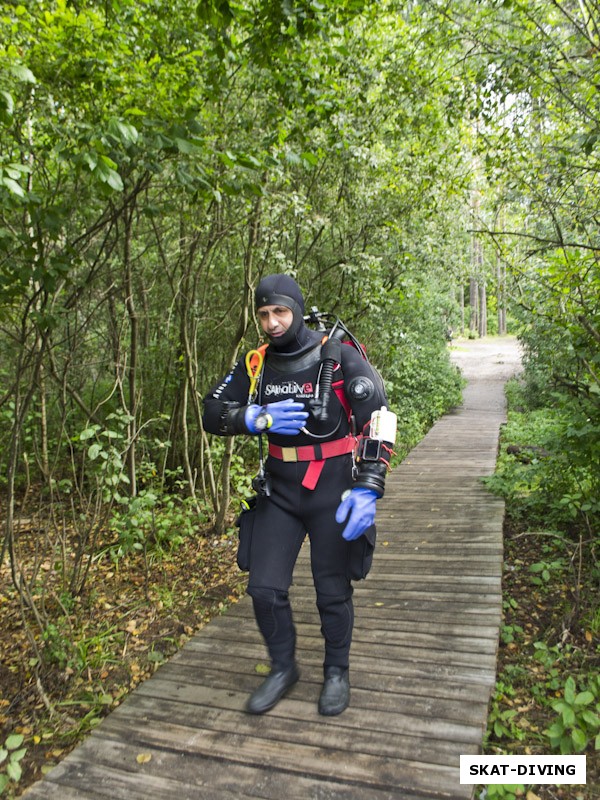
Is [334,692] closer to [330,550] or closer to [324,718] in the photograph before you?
[324,718]

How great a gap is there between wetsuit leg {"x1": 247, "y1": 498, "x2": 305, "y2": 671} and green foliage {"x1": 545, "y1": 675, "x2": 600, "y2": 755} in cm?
137

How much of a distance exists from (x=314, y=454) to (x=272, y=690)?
1220mm

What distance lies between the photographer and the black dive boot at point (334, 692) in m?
2.72

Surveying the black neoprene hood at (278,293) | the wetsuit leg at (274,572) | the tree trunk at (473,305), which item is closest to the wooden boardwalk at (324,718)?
the wetsuit leg at (274,572)

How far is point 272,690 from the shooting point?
283cm

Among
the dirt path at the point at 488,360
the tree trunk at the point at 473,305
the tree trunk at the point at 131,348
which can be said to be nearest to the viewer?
the tree trunk at the point at 131,348

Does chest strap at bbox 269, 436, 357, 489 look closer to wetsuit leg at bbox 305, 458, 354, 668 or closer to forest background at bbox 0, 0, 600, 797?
wetsuit leg at bbox 305, 458, 354, 668

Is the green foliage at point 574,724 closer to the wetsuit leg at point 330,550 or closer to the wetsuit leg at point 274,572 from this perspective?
the wetsuit leg at point 330,550

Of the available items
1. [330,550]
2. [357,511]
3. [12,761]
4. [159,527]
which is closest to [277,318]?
[357,511]

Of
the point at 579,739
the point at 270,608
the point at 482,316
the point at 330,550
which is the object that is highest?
the point at 482,316

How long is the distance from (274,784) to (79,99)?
13.4 ft

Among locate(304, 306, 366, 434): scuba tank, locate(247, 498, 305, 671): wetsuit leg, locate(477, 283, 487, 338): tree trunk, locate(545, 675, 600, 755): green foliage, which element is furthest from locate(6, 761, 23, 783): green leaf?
locate(477, 283, 487, 338): tree trunk

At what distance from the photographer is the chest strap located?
2.73 m

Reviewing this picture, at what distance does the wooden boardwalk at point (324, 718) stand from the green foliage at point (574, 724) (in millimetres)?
360
